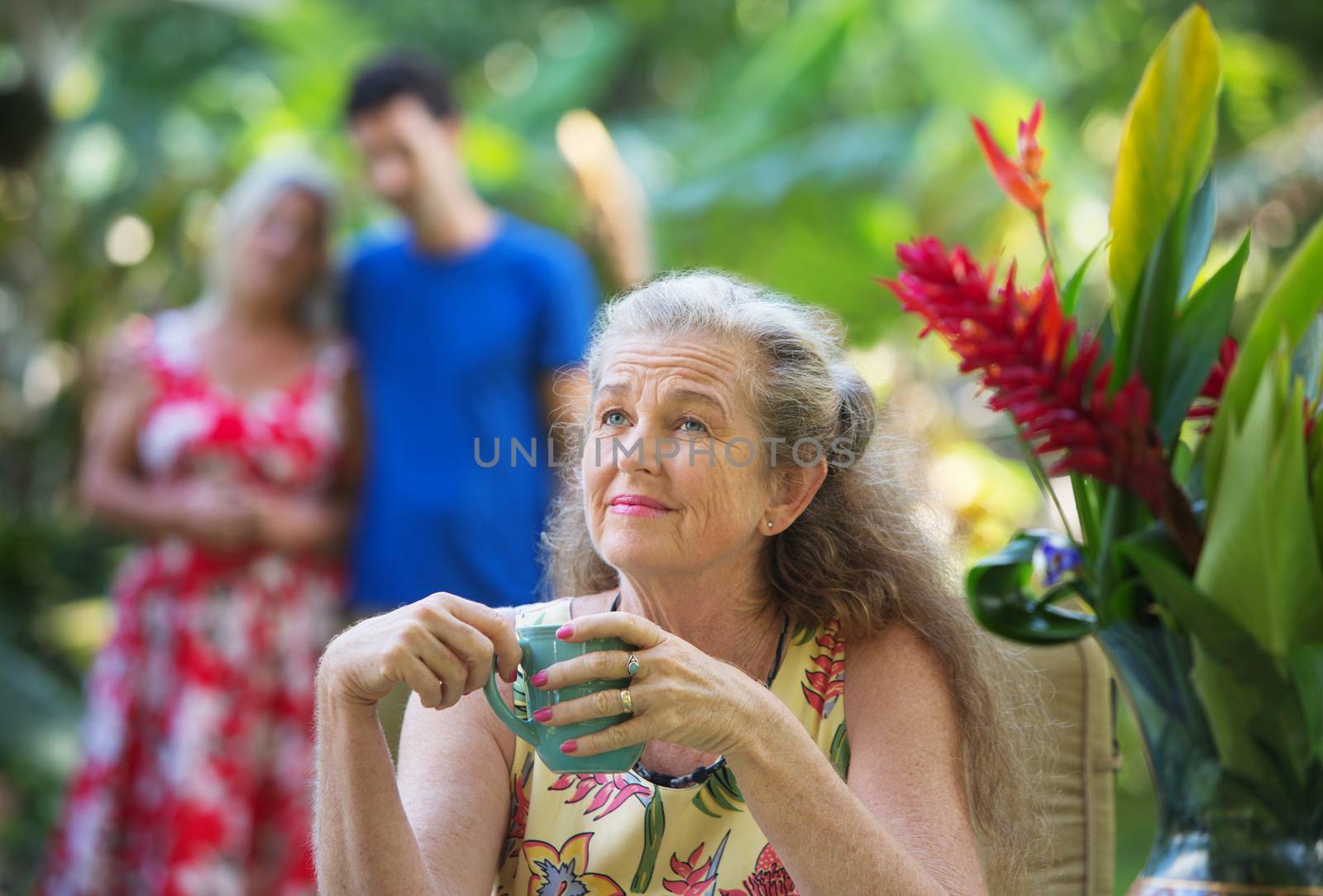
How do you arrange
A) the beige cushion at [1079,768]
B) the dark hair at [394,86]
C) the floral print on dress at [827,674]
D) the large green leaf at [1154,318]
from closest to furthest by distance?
the large green leaf at [1154,318] < the floral print on dress at [827,674] < the beige cushion at [1079,768] < the dark hair at [394,86]

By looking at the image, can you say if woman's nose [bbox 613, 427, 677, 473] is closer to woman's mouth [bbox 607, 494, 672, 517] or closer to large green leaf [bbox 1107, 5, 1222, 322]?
woman's mouth [bbox 607, 494, 672, 517]

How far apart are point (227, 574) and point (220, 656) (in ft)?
0.65

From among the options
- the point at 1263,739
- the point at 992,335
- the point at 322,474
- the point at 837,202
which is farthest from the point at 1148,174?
the point at 837,202

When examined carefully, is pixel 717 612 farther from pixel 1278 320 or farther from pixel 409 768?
pixel 1278 320

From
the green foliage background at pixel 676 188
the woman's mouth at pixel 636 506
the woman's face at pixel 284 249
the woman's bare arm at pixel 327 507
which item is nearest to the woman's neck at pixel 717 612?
the woman's mouth at pixel 636 506

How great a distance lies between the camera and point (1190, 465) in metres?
1.11

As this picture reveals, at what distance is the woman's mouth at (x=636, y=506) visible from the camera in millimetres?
1546

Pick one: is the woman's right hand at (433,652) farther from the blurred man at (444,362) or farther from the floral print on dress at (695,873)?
the blurred man at (444,362)

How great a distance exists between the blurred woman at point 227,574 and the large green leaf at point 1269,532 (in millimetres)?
2691

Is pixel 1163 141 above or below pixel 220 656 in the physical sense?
below

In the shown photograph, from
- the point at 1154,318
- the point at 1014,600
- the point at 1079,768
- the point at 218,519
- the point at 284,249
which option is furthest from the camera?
the point at 284,249

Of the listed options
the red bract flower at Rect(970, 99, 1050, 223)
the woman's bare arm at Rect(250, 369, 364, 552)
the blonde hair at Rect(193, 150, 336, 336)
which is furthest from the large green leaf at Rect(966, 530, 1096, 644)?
the blonde hair at Rect(193, 150, 336, 336)

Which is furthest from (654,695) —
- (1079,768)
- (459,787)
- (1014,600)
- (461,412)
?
(461,412)

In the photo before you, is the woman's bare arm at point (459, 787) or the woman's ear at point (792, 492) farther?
the woman's ear at point (792, 492)
